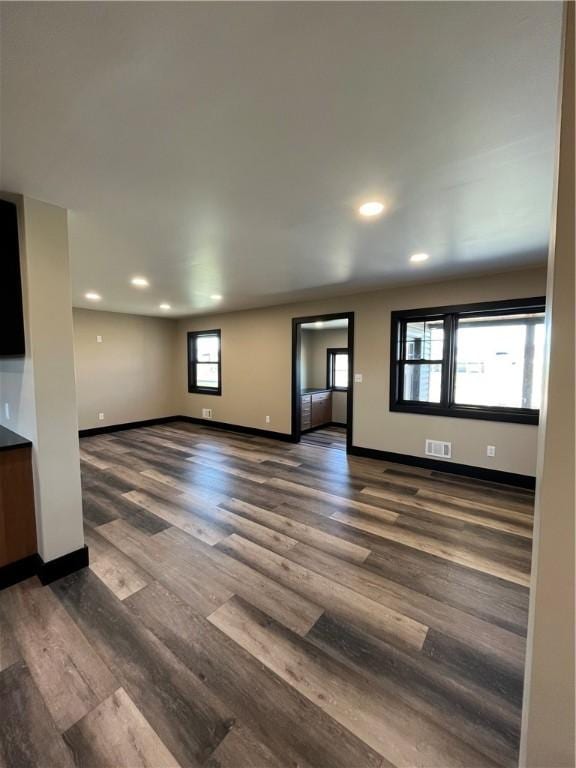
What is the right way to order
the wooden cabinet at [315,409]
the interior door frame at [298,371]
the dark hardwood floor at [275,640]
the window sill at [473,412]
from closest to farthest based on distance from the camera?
1. the dark hardwood floor at [275,640]
2. the window sill at [473,412]
3. the interior door frame at [298,371]
4. the wooden cabinet at [315,409]

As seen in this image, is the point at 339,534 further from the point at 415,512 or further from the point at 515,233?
the point at 515,233

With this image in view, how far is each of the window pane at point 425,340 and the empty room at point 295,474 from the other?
7.3 inches

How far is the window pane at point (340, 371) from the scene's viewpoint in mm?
7500

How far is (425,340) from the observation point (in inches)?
169

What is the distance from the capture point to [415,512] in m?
3.05

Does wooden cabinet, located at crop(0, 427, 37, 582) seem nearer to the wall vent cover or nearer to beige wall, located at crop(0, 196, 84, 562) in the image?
beige wall, located at crop(0, 196, 84, 562)

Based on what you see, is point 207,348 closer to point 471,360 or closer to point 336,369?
point 336,369

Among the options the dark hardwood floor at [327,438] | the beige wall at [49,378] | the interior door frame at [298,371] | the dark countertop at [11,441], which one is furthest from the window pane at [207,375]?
the beige wall at [49,378]

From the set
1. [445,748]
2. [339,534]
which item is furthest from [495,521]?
[445,748]

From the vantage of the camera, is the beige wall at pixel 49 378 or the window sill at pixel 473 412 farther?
the window sill at pixel 473 412

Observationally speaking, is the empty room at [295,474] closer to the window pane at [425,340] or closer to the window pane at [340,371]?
the window pane at [425,340]

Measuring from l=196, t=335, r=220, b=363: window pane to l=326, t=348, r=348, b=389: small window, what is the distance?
268 cm

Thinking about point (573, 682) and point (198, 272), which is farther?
point (198, 272)

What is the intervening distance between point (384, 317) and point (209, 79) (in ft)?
12.4
